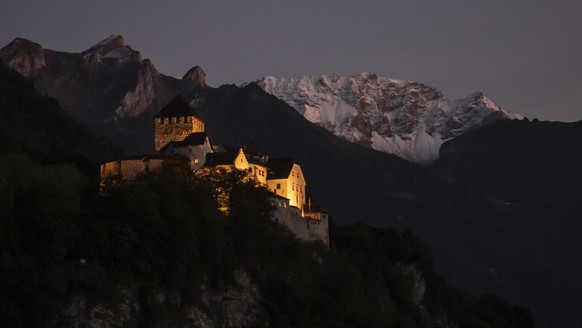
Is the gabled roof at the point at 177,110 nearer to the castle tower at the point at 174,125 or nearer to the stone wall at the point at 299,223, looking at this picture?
the castle tower at the point at 174,125

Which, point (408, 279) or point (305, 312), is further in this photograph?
point (408, 279)

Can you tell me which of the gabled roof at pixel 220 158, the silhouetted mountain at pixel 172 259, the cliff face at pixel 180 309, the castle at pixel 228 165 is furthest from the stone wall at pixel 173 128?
the cliff face at pixel 180 309

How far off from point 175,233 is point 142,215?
3.33 metres

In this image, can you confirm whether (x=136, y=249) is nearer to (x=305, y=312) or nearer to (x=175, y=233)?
(x=175, y=233)

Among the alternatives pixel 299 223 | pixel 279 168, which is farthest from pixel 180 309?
pixel 279 168

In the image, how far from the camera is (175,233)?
244ft

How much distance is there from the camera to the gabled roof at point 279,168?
321 feet

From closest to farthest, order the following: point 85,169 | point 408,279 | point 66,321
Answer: point 66,321 → point 85,169 → point 408,279

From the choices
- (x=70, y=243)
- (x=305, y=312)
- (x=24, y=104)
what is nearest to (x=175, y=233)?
(x=70, y=243)

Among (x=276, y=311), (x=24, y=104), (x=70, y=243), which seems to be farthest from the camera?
(x=24, y=104)

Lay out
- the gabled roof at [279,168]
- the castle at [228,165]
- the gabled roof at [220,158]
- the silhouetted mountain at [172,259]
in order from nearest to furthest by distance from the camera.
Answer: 1. the silhouetted mountain at [172,259]
2. the castle at [228,165]
3. the gabled roof at [220,158]
4. the gabled roof at [279,168]

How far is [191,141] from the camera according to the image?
9100cm

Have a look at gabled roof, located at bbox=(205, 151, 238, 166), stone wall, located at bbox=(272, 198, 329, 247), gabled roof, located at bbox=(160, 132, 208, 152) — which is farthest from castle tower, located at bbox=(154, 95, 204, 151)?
stone wall, located at bbox=(272, 198, 329, 247)

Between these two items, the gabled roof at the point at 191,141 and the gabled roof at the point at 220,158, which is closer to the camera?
the gabled roof at the point at 220,158
